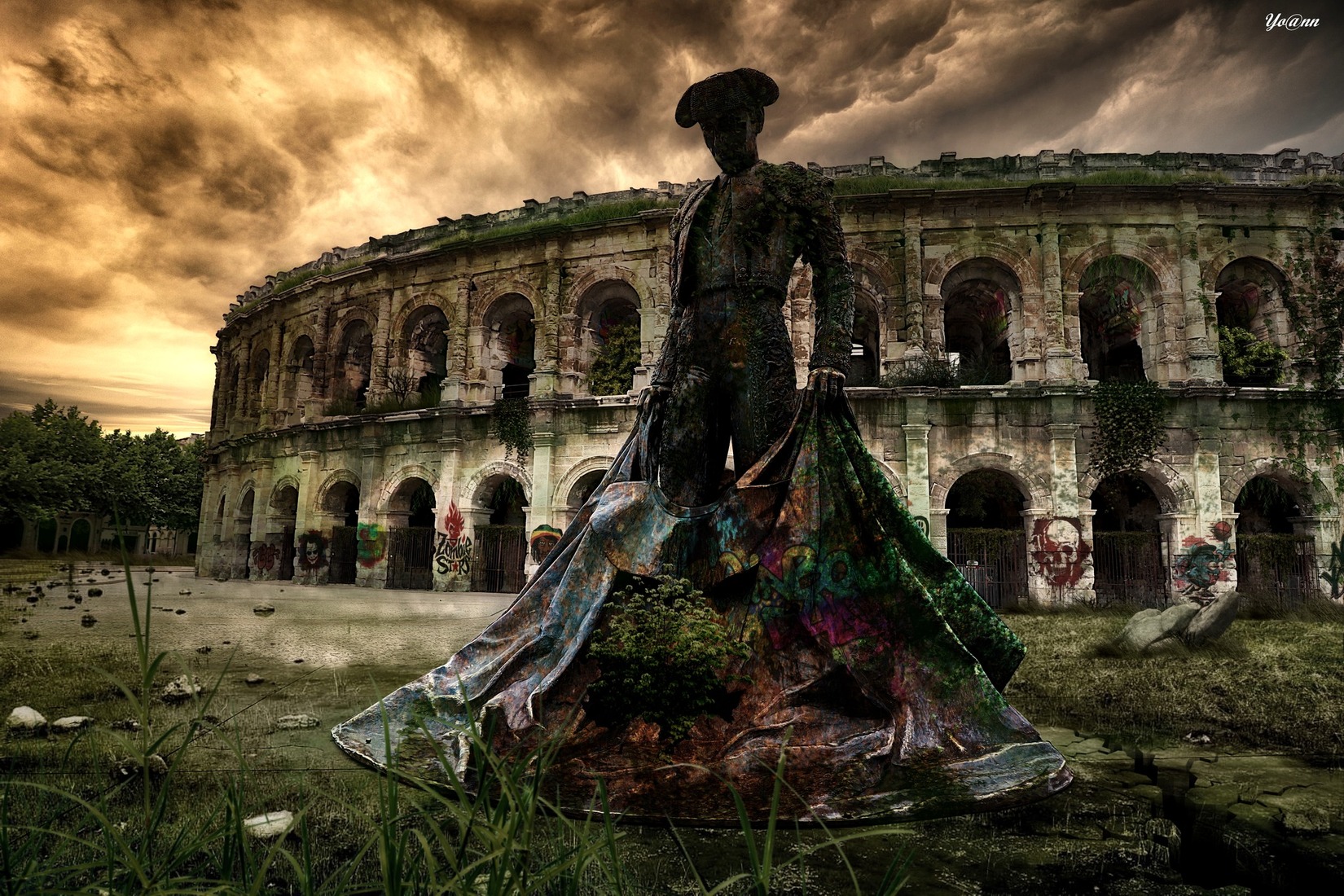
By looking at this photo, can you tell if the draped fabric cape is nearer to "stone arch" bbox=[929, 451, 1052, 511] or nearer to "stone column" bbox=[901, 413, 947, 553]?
"stone column" bbox=[901, 413, 947, 553]

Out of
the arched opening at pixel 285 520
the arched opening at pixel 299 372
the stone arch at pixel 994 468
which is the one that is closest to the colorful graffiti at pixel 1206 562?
the stone arch at pixel 994 468

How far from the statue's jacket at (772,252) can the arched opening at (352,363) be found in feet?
52.3

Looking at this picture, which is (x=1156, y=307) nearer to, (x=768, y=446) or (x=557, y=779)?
(x=768, y=446)

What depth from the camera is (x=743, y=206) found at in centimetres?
306

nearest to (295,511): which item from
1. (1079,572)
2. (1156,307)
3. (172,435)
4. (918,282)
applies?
(918,282)

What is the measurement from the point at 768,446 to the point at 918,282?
37.2 ft

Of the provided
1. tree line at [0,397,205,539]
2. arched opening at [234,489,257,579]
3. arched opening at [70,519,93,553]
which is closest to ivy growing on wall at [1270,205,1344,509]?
arched opening at [234,489,257,579]

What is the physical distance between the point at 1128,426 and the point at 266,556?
19.5 metres

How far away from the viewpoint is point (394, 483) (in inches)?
601

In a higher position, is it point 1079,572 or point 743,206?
point 743,206

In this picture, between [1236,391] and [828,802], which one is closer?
[828,802]

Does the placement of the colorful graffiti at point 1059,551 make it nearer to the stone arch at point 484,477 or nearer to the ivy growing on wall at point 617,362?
the ivy growing on wall at point 617,362

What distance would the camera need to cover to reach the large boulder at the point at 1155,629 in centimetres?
571

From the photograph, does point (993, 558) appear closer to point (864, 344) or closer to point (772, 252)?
point (864, 344)
